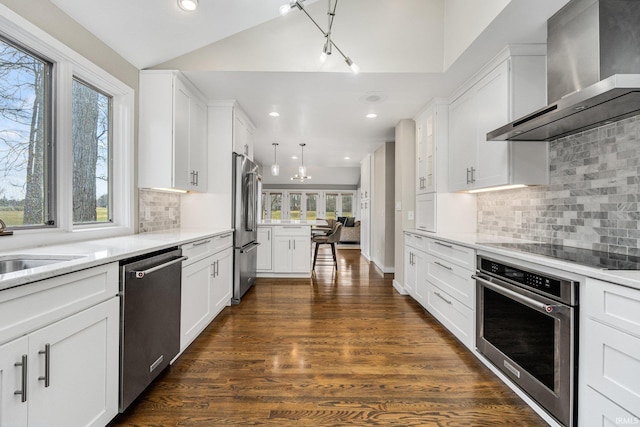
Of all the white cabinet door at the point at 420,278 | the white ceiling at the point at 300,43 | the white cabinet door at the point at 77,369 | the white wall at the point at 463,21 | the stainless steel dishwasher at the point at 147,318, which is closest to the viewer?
the white cabinet door at the point at 77,369

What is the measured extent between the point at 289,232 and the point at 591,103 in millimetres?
3902

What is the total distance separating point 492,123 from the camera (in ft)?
8.23

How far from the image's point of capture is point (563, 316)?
1420mm


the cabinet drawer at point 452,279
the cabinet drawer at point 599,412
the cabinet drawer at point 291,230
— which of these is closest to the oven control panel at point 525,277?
the cabinet drawer at point 452,279

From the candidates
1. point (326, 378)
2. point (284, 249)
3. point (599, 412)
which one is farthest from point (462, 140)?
point (284, 249)

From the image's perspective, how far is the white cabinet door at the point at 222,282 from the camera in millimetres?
2939

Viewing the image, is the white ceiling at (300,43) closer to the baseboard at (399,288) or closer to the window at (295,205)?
the baseboard at (399,288)

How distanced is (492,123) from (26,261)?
320 cm

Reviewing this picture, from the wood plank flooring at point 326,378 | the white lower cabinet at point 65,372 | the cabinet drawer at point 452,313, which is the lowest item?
the wood plank flooring at point 326,378

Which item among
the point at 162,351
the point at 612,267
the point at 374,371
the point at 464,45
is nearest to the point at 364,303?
the point at 374,371

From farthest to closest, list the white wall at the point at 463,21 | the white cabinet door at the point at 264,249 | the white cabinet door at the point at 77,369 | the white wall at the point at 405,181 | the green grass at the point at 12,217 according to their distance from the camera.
A: the white cabinet door at the point at 264,249 < the white wall at the point at 405,181 < the white wall at the point at 463,21 < the green grass at the point at 12,217 < the white cabinet door at the point at 77,369

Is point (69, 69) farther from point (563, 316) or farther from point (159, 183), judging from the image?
point (563, 316)

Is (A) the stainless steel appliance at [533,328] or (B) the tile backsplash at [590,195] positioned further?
(B) the tile backsplash at [590,195]

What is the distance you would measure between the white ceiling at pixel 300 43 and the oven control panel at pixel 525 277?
1612 millimetres
